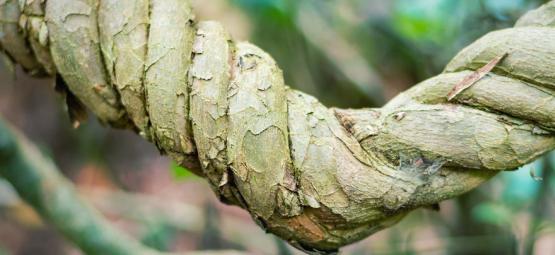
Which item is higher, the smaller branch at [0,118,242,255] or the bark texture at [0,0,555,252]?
the bark texture at [0,0,555,252]

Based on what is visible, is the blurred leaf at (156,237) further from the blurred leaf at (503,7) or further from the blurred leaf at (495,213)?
the blurred leaf at (503,7)

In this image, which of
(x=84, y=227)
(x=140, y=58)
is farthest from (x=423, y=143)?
(x=84, y=227)

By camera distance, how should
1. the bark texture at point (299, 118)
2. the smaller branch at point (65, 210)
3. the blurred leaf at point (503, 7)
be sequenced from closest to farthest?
1. the bark texture at point (299, 118)
2. the smaller branch at point (65, 210)
3. the blurred leaf at point (503, 7)

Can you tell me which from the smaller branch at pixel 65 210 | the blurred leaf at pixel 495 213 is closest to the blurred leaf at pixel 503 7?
the blurred leaf at pixel 495 213

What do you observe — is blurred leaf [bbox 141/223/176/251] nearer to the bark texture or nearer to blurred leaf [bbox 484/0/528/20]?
blurred leaf [bbox 484/0/528/20]

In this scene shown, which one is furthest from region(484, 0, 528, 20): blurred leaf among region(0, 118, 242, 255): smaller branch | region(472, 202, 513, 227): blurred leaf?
region(0, 118, 242, 255): smaller branch

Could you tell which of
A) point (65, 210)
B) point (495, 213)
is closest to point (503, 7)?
point (495, 213)
